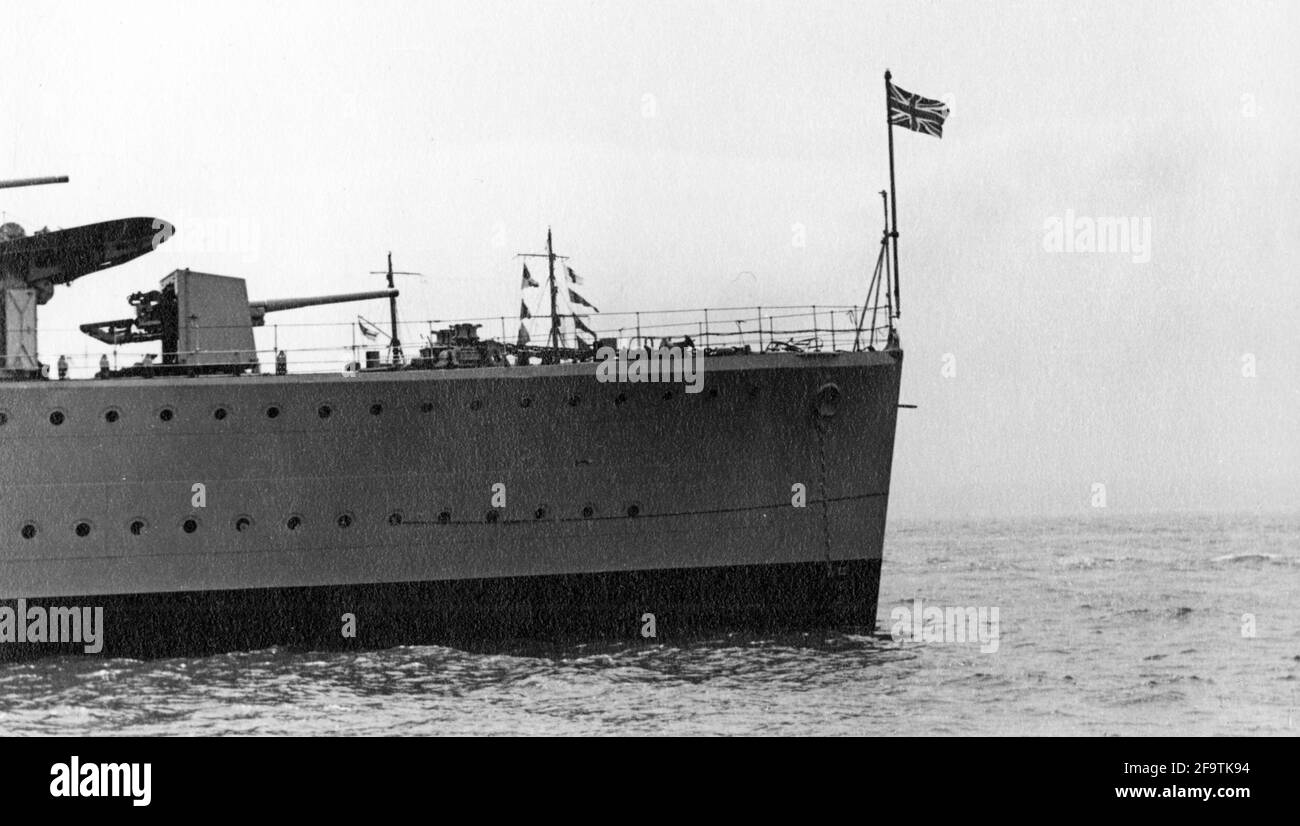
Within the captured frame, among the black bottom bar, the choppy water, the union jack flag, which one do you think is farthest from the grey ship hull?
the union jack flag

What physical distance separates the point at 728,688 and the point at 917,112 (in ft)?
30.8

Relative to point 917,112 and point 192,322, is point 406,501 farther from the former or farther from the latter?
point 917,112

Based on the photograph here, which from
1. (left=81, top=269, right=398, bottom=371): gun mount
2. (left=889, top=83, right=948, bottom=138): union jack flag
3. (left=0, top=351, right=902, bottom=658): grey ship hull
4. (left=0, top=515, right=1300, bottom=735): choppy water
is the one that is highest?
(left=889, top=83, right=948, bottom=138): union jack flag

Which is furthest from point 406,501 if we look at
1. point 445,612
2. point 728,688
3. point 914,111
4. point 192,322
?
point 914,111

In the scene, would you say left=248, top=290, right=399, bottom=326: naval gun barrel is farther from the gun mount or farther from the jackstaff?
the jackstaff

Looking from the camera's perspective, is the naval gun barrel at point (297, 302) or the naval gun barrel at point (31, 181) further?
the naval gun barrel at point (297, 302)

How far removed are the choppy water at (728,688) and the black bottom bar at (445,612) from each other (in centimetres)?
39

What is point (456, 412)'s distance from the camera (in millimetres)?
20016

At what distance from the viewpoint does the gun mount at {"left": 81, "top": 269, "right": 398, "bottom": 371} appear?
21203 millimetres

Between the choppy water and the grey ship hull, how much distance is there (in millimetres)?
747

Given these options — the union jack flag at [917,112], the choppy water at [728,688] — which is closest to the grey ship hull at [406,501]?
the choppy water at [728,688]

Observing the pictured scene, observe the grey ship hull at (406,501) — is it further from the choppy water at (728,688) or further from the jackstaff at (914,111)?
the jackstaff at (914,111)

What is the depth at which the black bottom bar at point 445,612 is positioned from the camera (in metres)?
20.0

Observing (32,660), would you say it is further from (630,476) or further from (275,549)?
(630,476)
